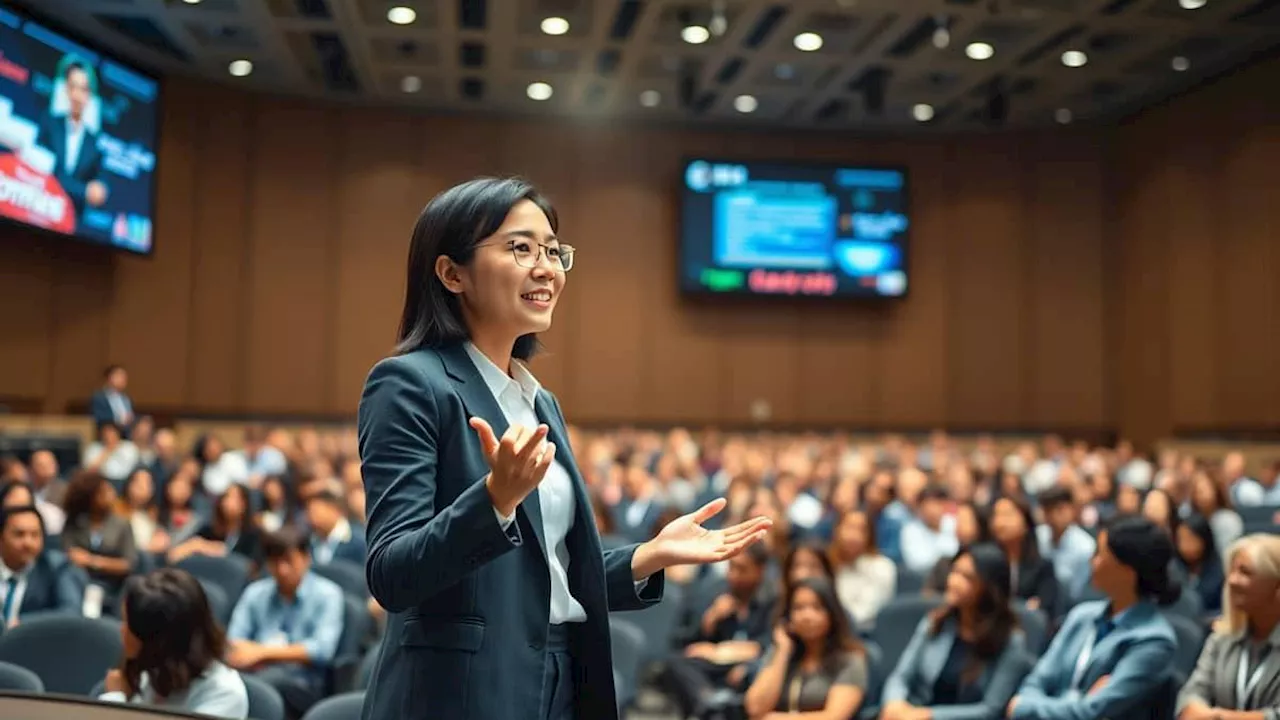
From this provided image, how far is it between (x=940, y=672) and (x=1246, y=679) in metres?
1.01

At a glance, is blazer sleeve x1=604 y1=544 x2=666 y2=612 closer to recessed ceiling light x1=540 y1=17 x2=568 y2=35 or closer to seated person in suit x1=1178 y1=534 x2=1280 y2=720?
seated person in suit x1=1178 y1=534 x2=1280 y2=720

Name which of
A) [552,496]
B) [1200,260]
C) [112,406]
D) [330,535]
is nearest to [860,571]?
[330,535]

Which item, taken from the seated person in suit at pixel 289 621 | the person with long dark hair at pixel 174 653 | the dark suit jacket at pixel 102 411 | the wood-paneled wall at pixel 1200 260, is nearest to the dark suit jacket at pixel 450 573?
the person with long dark hair at pixel 174 653

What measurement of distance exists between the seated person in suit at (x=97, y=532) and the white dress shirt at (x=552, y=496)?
5.60m

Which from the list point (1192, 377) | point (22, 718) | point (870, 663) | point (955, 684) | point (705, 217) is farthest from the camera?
point (705, 217)

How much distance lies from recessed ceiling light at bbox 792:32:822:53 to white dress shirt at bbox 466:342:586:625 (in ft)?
37.7

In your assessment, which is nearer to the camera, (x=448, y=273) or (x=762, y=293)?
(x=448, y=273)

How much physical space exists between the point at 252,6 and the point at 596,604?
37.6 feet

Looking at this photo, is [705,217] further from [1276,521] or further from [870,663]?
[870,663]

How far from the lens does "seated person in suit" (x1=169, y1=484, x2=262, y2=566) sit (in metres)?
7.05

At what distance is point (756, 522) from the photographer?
5.64ft

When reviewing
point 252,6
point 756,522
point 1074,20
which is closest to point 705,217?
point 1074,20

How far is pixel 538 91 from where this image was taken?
48.4ft

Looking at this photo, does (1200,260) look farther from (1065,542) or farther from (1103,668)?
(1103,668)
